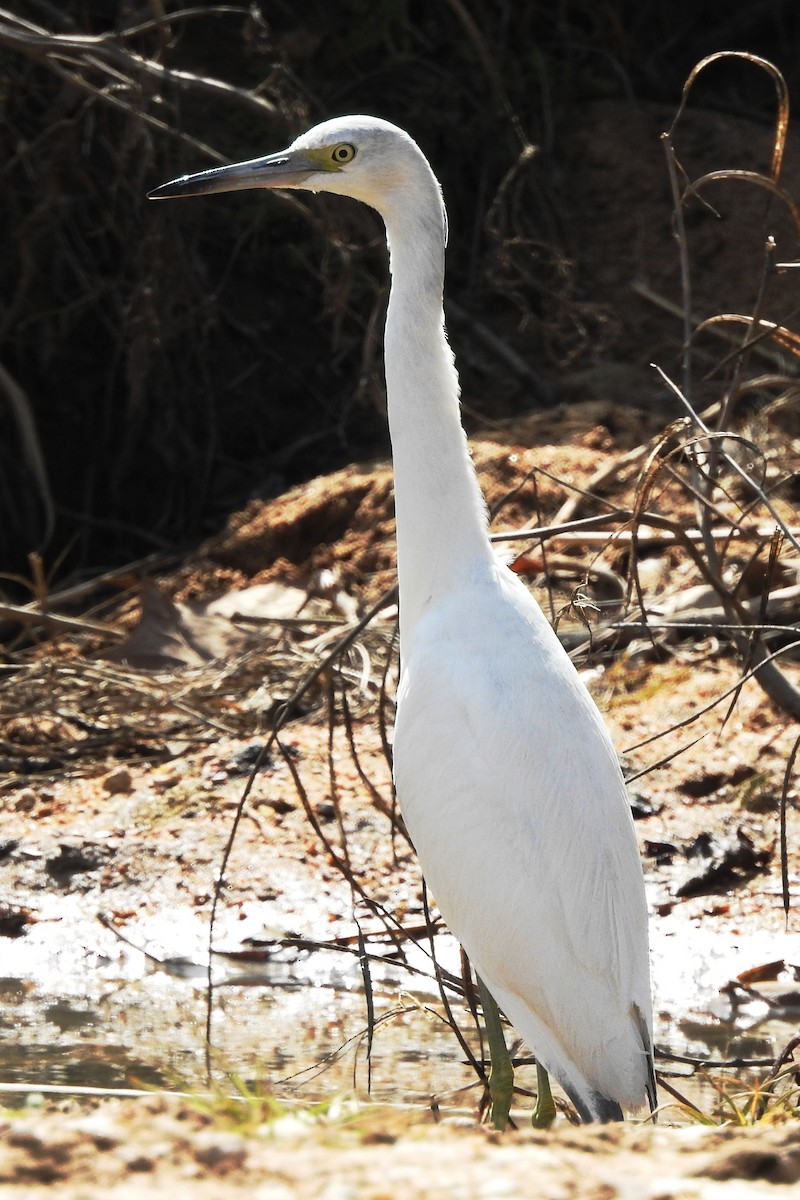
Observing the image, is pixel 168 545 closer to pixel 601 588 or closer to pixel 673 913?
pixel 601 588

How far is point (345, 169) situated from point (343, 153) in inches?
1.5

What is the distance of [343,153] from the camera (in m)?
3.52

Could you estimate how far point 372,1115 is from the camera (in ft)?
8.38

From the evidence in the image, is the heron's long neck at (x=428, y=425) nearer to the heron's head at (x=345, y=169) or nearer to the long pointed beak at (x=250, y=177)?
the heron's head at (x=345, y=169)

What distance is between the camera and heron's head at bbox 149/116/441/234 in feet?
11.4

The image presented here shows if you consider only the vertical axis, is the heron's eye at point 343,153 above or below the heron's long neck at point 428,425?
above

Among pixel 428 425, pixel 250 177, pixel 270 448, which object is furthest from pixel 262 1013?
pixel 270 448

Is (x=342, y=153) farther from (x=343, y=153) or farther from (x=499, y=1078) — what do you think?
(x=499, y=1078)

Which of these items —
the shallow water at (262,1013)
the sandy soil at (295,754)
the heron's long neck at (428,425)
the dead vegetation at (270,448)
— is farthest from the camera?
the dead vegetation at (270,448)

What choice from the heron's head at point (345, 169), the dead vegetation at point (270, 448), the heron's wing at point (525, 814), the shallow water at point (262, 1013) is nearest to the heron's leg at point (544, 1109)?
the heron's wing at point (525, 814)

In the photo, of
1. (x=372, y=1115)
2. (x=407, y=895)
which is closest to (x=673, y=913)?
(x=407, y=895)

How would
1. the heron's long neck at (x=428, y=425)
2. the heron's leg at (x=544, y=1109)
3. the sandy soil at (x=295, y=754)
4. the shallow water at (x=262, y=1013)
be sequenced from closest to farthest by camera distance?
1. the heron's leg at (x=544, y=1109)
2. the heron's long neck at (x=428, y=425)
3. the shallow water at (x=262, y=1013)
4. the sandy soil at (x=295, y=754)

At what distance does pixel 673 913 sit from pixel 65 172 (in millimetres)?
4613

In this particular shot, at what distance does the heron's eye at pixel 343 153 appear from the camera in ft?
11.5
